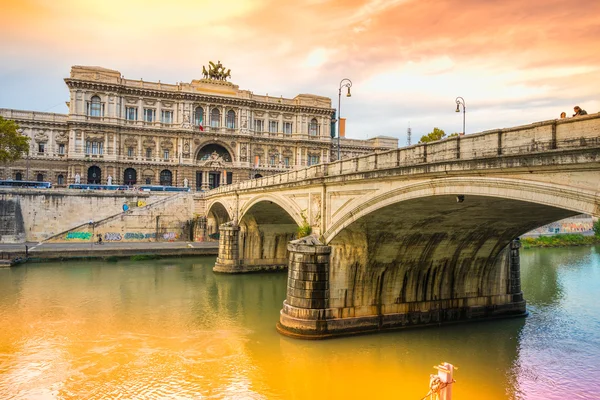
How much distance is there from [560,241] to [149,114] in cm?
5658

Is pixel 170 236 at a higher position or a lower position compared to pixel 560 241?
higher

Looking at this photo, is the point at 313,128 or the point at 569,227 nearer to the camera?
the point at 569,227

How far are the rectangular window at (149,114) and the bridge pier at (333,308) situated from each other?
167 feet

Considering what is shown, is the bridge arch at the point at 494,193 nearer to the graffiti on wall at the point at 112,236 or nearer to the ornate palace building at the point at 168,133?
the graffiti on wall at the point at 112,236

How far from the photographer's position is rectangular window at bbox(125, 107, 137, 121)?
63516 millimetres

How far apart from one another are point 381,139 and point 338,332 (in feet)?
220

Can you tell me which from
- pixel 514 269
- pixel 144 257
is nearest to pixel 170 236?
pixel 144 257

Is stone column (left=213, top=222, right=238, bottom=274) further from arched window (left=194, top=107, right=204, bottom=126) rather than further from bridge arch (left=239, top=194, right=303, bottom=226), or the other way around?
arched window (left=194, top=107, right=204, bottom=126)

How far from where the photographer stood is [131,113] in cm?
6378

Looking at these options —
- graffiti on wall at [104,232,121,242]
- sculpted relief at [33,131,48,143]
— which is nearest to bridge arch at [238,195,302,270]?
graffiti on wall at [104,232,121,242]

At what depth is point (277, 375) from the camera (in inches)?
620

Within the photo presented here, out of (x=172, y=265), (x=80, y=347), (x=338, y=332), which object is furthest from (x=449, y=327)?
(x=172, y=265)

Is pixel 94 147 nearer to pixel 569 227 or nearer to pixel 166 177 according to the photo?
pixel 166 177

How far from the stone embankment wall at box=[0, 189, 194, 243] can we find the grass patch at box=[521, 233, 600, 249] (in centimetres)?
3991
